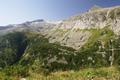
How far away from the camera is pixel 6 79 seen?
14.8 m

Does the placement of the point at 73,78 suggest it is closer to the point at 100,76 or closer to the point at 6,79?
the point at 100,76

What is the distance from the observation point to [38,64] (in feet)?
60.8

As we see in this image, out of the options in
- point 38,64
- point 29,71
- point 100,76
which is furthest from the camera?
point 38,64

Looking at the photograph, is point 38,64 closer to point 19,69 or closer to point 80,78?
point 19,69

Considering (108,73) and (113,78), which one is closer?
(113,78)

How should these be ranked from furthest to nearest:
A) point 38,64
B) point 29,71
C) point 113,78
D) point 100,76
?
point 38,64 < point 29,71 < point 100,76 < point 113,78

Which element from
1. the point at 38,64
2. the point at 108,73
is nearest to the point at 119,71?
the point at 108,73

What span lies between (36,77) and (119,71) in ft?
17.7

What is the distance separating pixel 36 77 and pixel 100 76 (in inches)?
160

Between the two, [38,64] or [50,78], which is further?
[38,64]

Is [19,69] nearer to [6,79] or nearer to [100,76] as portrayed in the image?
[6,79]

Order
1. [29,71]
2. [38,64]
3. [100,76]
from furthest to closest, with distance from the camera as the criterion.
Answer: [38,64] < [29,71] < [100,76]

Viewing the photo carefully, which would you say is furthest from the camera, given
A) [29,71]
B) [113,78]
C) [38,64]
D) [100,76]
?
[38,64]

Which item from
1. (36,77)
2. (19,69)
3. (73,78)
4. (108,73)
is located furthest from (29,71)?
(108,73)
